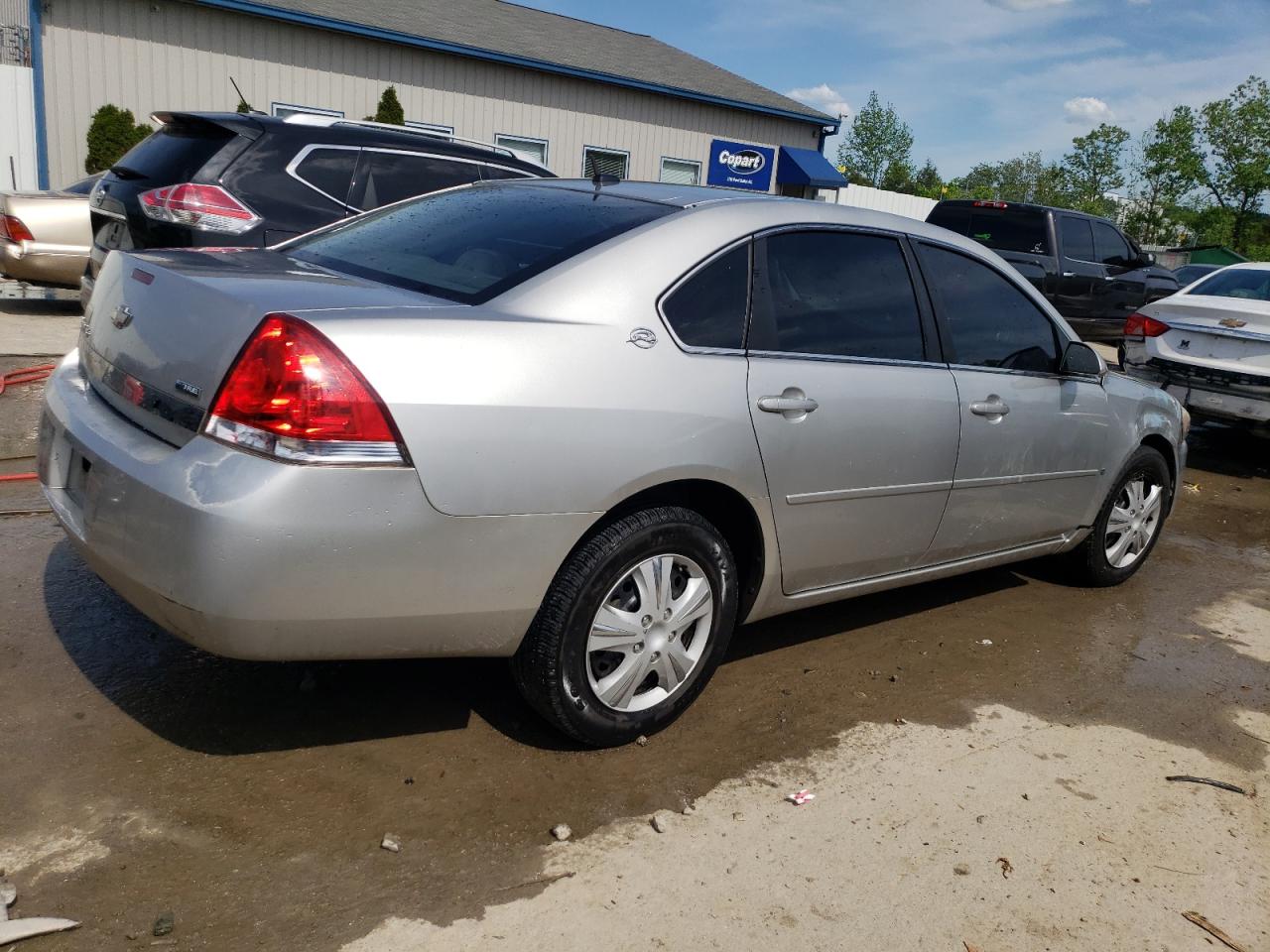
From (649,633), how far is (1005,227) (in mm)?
12432

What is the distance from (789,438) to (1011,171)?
90.1 meters

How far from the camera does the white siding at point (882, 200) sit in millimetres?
27906

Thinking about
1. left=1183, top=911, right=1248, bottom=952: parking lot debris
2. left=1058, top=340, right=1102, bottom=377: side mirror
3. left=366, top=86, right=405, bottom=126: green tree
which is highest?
left=366, top=86, right=405, bottom=126: green tree

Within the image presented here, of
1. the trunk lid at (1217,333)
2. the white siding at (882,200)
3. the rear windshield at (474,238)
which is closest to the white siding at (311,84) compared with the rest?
the white siding at (882,200)

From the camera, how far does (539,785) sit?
2992 millimetres

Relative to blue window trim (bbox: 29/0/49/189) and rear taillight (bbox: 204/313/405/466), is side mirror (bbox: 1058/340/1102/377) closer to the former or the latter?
rear taillight (bbox: 204/313/405/466)

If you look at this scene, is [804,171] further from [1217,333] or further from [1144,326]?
[1217,333]

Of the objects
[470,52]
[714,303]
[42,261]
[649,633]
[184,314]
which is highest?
[470,52]

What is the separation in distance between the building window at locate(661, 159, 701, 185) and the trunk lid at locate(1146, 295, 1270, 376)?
47.9ft

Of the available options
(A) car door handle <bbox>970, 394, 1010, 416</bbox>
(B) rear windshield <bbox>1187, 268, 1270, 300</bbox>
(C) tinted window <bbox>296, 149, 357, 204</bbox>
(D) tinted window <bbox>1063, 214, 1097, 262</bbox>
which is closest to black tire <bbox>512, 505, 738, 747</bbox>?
(A) car door handle <bbox>970, 394, 1010, 416</bbox>

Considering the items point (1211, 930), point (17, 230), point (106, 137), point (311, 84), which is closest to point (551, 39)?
point (311, 84)

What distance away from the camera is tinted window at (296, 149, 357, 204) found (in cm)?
638

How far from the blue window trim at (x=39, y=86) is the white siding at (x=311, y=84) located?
95 millimetres

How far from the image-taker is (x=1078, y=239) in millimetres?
14227
